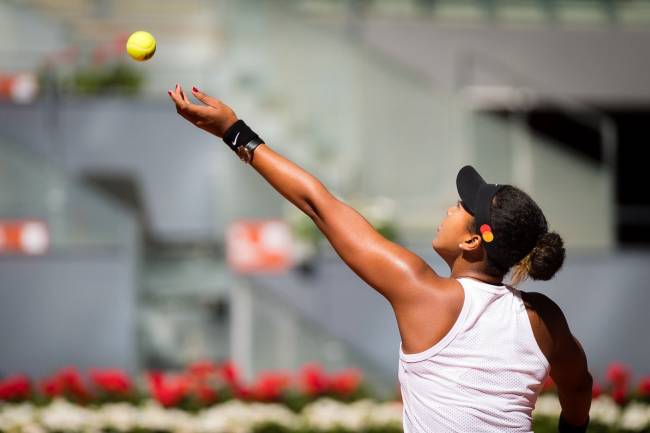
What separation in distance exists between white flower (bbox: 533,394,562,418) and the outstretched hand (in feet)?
12.2

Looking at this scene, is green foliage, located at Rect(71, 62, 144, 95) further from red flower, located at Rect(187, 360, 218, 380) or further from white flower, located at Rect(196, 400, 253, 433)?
white flower, located at Rect(196, 400, 253, 433)

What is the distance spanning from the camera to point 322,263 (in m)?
10.9

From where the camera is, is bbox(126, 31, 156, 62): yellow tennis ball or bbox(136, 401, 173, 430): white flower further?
bbox(136, 401, 173, 430): white flower

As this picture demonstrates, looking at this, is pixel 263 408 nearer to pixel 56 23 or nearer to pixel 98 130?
pixel 98 130

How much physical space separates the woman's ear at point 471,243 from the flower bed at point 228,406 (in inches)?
132

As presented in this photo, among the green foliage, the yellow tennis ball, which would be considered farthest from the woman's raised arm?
the green foliage

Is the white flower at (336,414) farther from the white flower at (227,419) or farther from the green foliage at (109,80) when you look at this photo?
the green foliage at (109,80)

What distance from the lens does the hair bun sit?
3469 millimetres

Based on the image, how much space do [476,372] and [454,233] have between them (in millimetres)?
411

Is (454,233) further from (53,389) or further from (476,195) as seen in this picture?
(53,389)

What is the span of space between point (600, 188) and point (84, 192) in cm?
497

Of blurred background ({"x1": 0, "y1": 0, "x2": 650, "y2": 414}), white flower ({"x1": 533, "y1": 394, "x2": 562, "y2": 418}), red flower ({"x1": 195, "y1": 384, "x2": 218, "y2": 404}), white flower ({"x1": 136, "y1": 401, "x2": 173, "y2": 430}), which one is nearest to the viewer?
white flower ({"x1": 136, "y1": 401, "x2": 173, "y2": 430})

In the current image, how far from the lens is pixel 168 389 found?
6.99m

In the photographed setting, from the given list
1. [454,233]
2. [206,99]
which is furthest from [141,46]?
[454,233]
